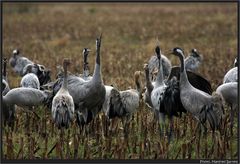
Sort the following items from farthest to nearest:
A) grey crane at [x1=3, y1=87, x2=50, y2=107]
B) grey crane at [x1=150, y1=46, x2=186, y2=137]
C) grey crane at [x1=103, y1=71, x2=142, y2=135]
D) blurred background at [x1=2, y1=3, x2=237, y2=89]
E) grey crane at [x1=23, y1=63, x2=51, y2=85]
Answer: blurred background at [x1=2, y1=3, x2=237, y2=89] < grey crane at [x1=23, y1=63, x2=51, y2=85] < grey crane at [x1=3, y1=87, x2=50, y2=107] < grey crane at [x1=103, y1=71, x2=142, y2=135] < grey crane at [x1=150, y1=46, x2=186, y2=137]

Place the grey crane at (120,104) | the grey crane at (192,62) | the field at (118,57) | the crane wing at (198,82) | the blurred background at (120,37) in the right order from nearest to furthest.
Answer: the field at (118,57) → the grey crane at (120,104) → the crane wing at (198,82) → the grey crane at (192,62) → the blurred background at (120,37)

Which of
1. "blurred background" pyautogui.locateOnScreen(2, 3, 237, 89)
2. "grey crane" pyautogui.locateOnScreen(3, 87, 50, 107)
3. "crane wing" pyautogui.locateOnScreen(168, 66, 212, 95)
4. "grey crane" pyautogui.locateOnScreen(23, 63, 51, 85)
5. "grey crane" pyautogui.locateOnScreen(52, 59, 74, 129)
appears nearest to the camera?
"grey crane" pyautogui.locateOnScreen(52, 59, 74, 129)

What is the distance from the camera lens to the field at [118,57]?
7152 mm

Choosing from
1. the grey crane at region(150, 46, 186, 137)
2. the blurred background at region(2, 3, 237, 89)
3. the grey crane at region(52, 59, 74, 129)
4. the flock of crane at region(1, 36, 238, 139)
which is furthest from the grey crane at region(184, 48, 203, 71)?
the grey crane at region(52, 59, 74, 129)

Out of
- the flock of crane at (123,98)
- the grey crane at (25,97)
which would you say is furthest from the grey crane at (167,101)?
the grey crane at (25,97)

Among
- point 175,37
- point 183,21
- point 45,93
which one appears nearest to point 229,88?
point 45,93

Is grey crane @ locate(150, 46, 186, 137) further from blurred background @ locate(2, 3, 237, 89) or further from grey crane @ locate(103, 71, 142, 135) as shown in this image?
blurred background @ locate(2, 3, 237, 89)

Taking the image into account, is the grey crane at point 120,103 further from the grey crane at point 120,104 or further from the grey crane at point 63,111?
the grey crane at point 63,111

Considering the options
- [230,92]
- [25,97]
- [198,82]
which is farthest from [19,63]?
[230,92]

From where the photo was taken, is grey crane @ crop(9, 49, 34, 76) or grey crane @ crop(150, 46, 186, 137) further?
grey crane @ crop(9, 49, 34, 76)

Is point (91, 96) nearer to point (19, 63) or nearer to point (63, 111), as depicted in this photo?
point (63, 111)

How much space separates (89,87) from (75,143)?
1.26 metres

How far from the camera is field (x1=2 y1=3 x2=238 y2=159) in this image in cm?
715

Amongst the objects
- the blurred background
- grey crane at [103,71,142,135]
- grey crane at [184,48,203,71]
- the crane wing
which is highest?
the blurred background
